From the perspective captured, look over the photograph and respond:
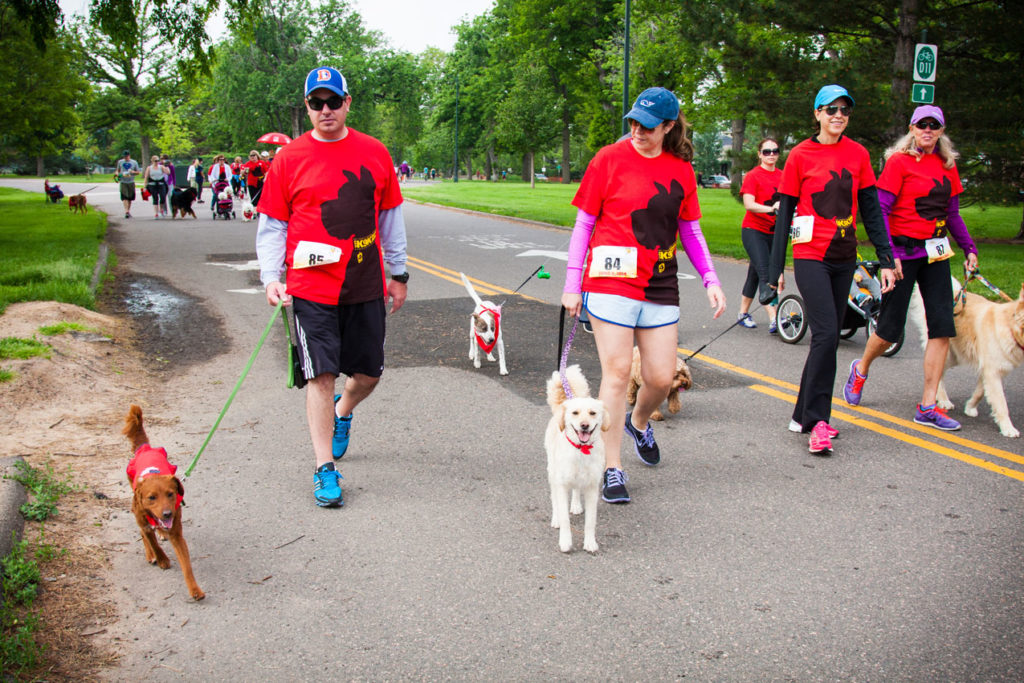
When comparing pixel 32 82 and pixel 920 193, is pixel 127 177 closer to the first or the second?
pixel 32 82

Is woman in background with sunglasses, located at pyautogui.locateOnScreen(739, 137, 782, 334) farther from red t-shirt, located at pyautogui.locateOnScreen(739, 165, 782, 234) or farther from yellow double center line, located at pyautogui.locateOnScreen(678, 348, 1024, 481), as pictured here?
yellow double center line, located at pyautogui.locateOnScreen(678, 348, 1024, 481)

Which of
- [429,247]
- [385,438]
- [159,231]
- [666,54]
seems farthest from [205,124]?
[385,438]

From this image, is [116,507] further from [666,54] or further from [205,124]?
[205,124]

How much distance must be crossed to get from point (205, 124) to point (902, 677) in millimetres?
99791

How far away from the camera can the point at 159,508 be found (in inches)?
141

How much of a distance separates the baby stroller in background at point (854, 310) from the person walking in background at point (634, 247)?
4383mm

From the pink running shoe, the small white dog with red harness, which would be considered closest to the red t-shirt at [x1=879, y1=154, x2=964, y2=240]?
the pink running shoe

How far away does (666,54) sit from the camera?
43.9 metres

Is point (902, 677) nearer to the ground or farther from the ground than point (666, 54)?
nearer to the ground

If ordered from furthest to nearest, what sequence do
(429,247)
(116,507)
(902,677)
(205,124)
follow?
(205,124), (429,247), (116,507), (902,677)

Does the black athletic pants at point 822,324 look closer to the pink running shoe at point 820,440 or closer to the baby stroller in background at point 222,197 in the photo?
the pink running shoe at point 820,440

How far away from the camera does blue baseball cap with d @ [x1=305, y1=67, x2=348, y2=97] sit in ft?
14.4

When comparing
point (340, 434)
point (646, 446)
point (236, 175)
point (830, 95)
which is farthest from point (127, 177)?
point (830, 95)

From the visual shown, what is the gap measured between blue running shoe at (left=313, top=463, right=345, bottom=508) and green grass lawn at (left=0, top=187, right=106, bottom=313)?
21.5ft
